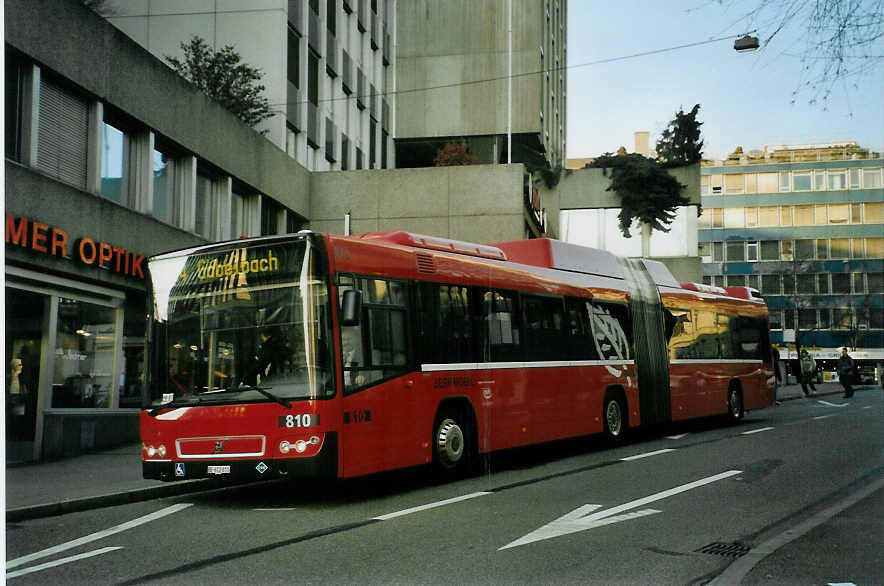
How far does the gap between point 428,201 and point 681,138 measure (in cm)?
890

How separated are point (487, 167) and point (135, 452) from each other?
1617 centimetres

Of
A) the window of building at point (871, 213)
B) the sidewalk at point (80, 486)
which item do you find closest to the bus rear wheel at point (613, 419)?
the sidewalk at point (80, 486)

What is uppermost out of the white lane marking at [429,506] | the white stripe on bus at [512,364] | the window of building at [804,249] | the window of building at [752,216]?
the window of building at [752,216]

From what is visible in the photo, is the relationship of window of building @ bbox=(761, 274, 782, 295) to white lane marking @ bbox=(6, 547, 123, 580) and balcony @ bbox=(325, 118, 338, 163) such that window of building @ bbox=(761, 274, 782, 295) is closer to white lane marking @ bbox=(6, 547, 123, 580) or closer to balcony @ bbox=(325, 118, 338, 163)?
balcony @ bbox=(325, 118, 338, 163)

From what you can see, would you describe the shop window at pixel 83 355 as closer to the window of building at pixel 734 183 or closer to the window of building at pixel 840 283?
the window of building at pixel 734 183

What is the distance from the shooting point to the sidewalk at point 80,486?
408 inches

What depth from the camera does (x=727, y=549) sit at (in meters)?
7.34

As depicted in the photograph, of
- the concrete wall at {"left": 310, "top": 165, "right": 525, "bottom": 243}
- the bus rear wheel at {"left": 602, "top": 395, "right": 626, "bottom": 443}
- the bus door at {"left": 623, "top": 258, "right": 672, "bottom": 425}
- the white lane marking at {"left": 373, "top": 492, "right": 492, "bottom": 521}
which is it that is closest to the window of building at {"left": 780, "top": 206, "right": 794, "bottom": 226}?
the concrete wall at {"left": 310, "top": 165, "right": 525, "bottom": 243}

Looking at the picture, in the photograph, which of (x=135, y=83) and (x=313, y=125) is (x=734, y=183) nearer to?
(x=313, y=125)

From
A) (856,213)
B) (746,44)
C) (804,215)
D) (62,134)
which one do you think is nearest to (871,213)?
(856,213)

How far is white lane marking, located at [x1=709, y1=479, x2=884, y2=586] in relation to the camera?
248 inches

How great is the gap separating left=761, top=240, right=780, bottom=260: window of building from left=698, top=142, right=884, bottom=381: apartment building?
0.47 ft

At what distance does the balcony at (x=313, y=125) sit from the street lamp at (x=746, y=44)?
71.5 feet

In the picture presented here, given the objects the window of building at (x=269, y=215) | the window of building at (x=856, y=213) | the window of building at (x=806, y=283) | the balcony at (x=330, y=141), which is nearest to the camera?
the window of building at (x=269, y=215)
